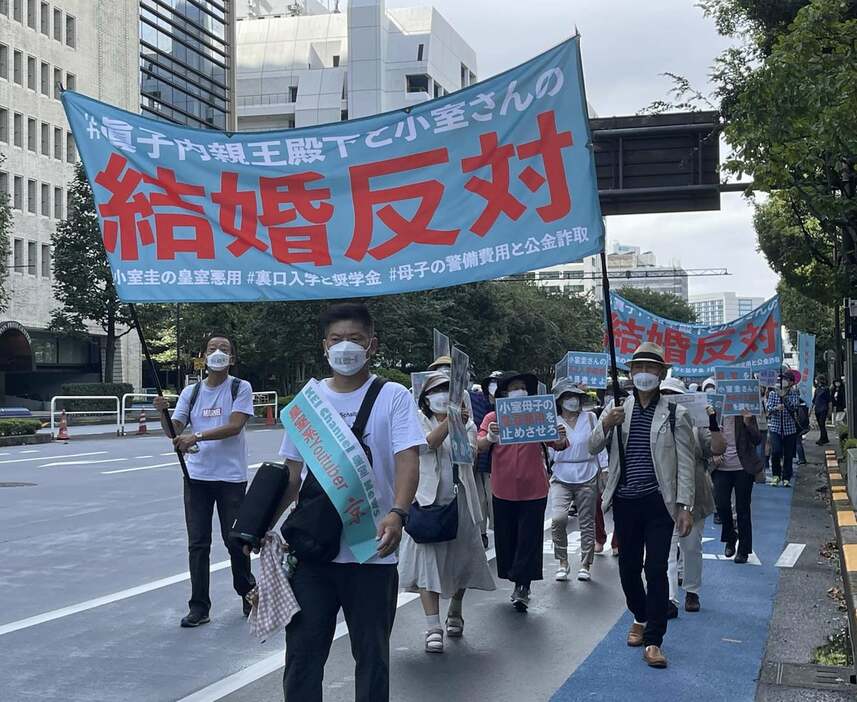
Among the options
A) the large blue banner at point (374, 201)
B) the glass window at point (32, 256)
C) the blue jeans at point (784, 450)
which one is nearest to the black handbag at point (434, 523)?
the large blue banner at point (374, 201)

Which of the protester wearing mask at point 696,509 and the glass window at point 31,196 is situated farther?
the glass window at point 31,196

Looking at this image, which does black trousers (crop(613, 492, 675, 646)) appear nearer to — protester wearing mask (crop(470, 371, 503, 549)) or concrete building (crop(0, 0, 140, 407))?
protester wearing mask (crop(470, 371, 503, 549))

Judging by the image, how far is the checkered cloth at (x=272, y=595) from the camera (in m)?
4.36

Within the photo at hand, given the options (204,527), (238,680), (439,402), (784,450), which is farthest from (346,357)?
(784,450)

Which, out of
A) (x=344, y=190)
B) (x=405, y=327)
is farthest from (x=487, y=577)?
(x=405, y=327)

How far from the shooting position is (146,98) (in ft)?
262

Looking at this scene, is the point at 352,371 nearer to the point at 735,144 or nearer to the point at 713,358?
the point at 735,144

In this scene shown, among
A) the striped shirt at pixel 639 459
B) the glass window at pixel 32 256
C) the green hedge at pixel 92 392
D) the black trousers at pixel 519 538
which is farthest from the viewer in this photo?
the glass window at pixel 32 256

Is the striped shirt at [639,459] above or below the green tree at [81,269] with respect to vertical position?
below

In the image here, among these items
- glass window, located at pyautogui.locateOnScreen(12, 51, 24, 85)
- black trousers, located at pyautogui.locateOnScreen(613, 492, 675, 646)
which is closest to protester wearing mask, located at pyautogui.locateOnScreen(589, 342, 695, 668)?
black trousers, located at pyautogui.locateOnScreen(613, 492, 675, 646)

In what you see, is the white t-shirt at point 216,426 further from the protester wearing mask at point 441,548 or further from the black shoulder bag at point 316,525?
the black shoulder bag at point 316,525

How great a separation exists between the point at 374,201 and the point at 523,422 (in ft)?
10.4

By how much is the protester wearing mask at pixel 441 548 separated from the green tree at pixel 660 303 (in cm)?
8660

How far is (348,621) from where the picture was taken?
4.48m
